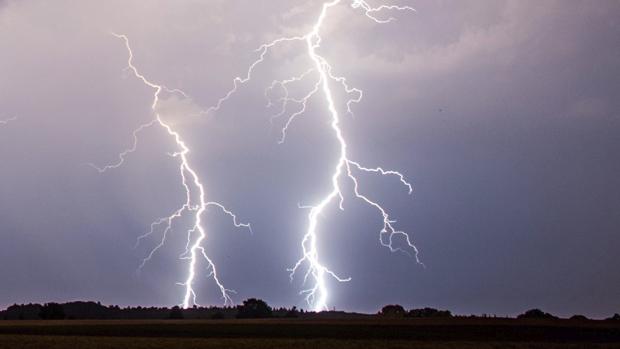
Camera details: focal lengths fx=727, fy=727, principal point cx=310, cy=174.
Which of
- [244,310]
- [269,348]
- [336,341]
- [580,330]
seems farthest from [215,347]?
[244,310]

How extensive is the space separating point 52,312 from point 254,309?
18641 mm

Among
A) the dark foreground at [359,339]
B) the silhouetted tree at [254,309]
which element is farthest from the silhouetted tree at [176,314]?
the dark foreground at [359,339]

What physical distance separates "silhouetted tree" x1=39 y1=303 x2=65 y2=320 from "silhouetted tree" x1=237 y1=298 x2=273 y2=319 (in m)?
16.3

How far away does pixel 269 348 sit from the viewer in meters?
25.4

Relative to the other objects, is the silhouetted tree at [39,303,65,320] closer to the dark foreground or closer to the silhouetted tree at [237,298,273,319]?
the silhouetted tree at [237,298,273,319]

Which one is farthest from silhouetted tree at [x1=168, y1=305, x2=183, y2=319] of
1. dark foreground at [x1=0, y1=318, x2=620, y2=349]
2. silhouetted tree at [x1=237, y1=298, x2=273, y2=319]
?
dark foreground at [x1=0, y1=318, x2=620, y2=349]

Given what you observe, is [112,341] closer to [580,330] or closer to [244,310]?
[580,330]

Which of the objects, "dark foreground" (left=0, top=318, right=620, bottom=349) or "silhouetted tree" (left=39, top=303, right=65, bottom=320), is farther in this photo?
"silhouetted tree" (left=39, top=303, right=65, bottom=320)

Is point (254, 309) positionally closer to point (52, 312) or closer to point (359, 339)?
point (52, 312)

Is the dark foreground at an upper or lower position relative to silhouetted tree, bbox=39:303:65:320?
lower

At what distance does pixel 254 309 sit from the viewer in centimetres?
6838

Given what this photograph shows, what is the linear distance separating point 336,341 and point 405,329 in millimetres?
9152

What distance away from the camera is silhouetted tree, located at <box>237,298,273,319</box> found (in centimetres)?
6625

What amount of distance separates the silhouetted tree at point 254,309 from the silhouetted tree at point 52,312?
53.4 feet
